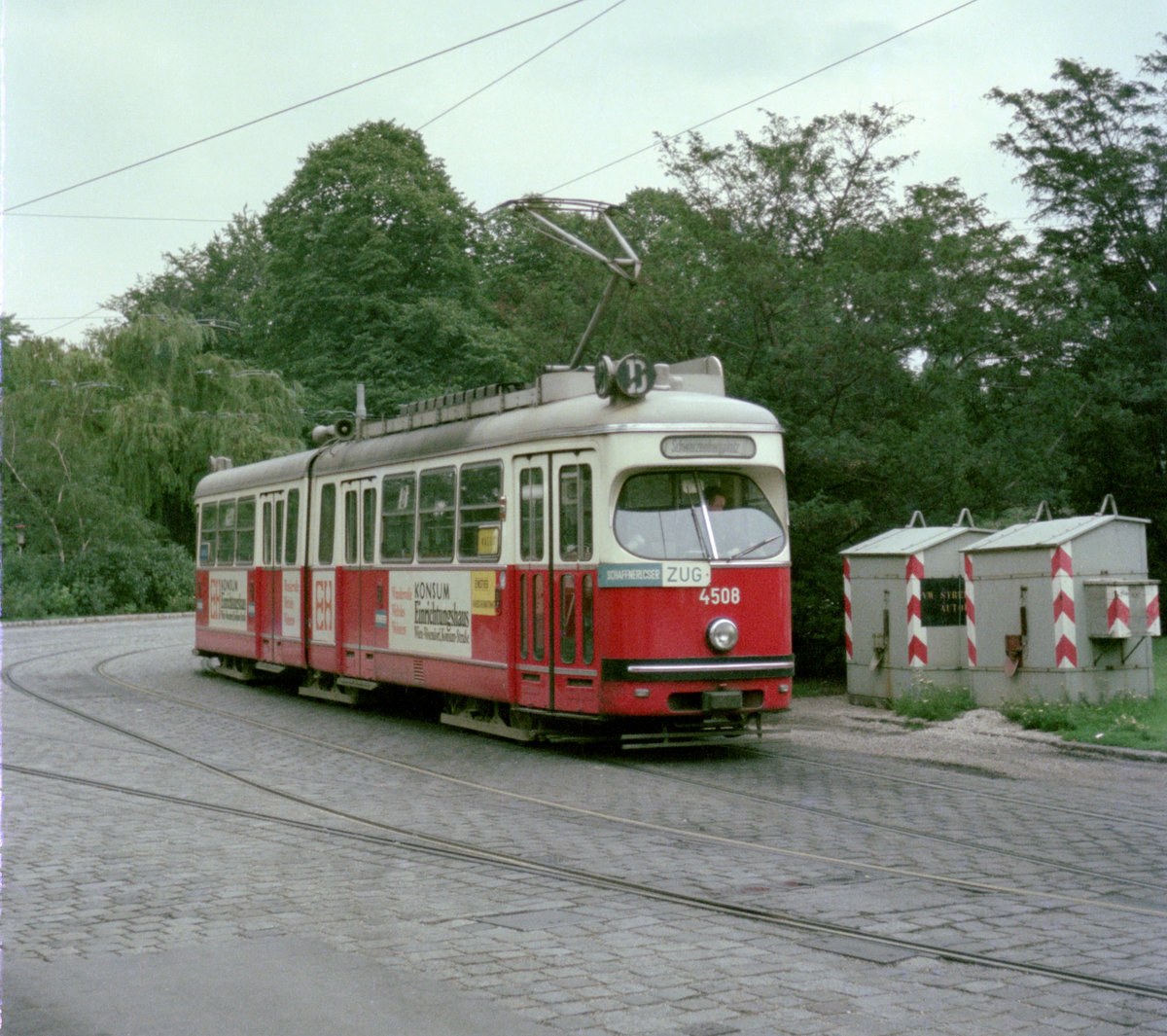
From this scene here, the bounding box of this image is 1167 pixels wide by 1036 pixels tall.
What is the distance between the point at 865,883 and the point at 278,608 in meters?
13.6

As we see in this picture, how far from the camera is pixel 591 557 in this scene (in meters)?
13.0

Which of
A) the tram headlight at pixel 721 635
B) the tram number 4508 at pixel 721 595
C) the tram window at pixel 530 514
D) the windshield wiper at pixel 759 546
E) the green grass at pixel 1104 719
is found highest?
the tram window at pixel 530 514

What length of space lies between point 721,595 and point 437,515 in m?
3.87

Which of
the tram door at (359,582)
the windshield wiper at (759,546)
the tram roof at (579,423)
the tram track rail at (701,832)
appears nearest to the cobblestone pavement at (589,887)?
the tram track rail at (701,832)

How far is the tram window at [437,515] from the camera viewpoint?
15453mm

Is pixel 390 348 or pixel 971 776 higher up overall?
pixel 390 348

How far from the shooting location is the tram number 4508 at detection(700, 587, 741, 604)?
42.4 ft

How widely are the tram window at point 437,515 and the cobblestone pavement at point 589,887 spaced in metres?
2.06

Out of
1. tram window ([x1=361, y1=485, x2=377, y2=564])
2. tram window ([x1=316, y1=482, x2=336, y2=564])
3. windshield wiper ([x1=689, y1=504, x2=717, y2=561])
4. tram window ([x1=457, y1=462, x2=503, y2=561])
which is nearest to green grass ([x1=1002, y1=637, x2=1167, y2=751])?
windshield wiper ([x1=689, y1=504, x2=717, y2=561])

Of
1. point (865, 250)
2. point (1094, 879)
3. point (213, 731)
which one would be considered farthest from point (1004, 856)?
point (865, 250)

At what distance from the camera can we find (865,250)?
20.5 metres

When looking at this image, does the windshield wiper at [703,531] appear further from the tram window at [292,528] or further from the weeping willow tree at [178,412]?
the weeping willow tree at [178,412]

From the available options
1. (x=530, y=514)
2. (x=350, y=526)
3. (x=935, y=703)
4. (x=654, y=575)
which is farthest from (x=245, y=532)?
(x=654, y=575)

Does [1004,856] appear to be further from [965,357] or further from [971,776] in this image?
[965,357]
